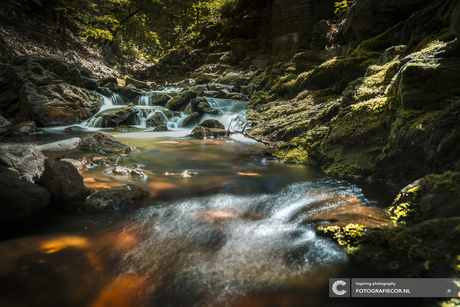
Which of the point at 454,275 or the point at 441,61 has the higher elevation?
the point at 441,61

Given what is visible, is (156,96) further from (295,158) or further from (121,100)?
(295,158)

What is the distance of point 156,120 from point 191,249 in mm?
11245

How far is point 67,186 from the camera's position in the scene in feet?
10.6

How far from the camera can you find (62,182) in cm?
321

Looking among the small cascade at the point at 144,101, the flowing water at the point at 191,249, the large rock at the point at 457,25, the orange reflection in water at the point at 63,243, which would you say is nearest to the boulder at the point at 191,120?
the small cascade at the point at 144,101

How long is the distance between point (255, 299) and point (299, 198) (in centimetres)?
198

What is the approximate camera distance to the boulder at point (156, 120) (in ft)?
40.8

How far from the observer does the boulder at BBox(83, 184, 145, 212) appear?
10.2 feet

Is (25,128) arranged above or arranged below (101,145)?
above

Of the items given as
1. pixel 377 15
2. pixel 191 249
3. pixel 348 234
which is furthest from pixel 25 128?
pixel 377 15

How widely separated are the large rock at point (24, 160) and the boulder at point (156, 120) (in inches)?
348

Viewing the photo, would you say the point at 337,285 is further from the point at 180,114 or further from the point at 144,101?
the point at 144,101

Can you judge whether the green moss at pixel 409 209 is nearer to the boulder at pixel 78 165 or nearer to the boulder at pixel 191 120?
the boulder at pixel 78 165

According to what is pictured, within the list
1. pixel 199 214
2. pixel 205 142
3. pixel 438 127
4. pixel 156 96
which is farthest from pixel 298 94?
pixel 156 96
